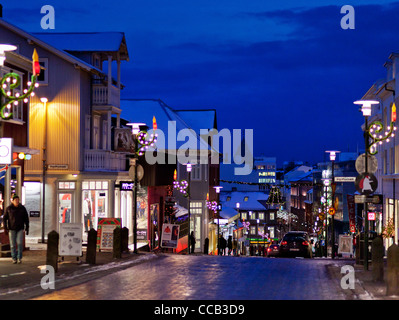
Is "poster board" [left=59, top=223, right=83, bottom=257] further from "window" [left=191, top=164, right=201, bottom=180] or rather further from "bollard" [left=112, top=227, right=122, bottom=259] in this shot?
"window" [left=191, top=164, right=201, bottom=180]

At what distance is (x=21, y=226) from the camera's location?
67.6ft

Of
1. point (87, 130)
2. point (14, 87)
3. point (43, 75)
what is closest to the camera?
point (14, 87)

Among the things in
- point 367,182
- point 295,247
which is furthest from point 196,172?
point 367,182

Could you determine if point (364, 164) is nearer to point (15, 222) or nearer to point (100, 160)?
point (15, 222)

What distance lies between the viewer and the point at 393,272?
14.8 metres

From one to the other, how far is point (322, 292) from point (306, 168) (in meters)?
182

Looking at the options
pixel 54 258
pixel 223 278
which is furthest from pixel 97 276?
pixel 223 278

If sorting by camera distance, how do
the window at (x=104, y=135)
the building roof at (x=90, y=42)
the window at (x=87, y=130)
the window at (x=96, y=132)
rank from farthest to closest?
1. the window at (x=104, y=135)
2. the building roof at (x=90, y=42)
3. the window at (x=96, y=132)
4. the window at (x=87, y=130)

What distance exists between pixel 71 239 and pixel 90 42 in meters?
19.0

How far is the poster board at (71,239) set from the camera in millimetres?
21578

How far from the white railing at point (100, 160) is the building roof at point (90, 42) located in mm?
5539

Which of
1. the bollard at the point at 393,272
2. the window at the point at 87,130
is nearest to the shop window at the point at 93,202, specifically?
the window at the point at 87,130

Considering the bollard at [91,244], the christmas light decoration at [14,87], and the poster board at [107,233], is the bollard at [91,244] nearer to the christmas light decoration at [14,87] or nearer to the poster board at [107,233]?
the poster board at [107,233]
